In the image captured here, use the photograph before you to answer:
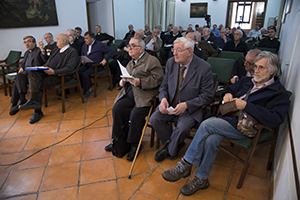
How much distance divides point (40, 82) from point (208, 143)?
110 inches

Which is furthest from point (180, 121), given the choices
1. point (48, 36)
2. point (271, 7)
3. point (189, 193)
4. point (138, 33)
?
point (271, 7)

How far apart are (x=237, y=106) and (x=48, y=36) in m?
4.22

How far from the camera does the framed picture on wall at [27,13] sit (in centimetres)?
496

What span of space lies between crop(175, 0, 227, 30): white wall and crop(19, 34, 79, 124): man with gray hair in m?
10.4

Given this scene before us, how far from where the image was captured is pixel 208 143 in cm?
176

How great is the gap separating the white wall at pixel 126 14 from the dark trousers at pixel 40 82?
5.10 meters

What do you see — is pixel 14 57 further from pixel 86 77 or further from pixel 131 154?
pixel 131 154

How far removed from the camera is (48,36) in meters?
4.39

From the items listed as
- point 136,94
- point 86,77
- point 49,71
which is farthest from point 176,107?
point 86,77

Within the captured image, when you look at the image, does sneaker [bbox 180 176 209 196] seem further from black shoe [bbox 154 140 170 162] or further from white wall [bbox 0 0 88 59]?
white wall [bbox 0 0 88 59]

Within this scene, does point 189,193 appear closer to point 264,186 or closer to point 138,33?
point 264,186

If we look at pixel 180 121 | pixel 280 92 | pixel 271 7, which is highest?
pixel 271 7

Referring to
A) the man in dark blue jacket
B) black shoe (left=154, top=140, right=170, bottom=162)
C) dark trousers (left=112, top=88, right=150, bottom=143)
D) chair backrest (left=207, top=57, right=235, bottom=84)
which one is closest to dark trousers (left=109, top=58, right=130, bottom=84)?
the man in dark blue jacket

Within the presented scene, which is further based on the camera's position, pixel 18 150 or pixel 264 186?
pixel 18 150
